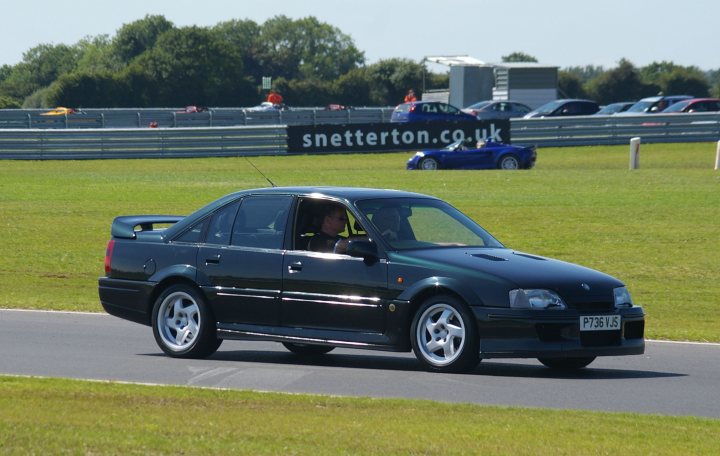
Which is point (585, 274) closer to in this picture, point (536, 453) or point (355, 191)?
point (355, 191)

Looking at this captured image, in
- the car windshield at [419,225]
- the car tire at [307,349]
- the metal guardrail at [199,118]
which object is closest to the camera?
the car windshield at [419,225]

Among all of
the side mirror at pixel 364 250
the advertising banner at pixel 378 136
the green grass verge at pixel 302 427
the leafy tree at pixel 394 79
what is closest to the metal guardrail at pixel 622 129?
the advertising banner at pixel 378 136

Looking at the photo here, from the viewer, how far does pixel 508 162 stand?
3781 centimetres

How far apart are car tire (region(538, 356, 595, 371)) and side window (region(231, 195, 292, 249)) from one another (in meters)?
2.34

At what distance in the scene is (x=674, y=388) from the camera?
32.0 feet

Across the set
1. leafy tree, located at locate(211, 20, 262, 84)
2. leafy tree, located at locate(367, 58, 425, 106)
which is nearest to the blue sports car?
leafy tree, located at locate(367, 58, 425, 106)

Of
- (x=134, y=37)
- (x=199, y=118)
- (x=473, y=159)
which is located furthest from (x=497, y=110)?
(x=134, y=37)

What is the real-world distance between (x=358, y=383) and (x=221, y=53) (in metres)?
112

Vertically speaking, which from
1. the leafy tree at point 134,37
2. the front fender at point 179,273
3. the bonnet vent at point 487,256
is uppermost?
the leafy tree at point 134,37

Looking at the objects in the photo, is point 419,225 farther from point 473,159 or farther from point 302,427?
point 473,159

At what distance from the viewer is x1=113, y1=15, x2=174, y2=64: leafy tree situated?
144750 millimetres

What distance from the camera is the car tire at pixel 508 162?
37.8 metres

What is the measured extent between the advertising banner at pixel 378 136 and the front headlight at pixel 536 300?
32687mm

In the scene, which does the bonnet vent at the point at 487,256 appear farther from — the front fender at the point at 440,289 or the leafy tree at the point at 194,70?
the leafy tree at the point at 194,70
